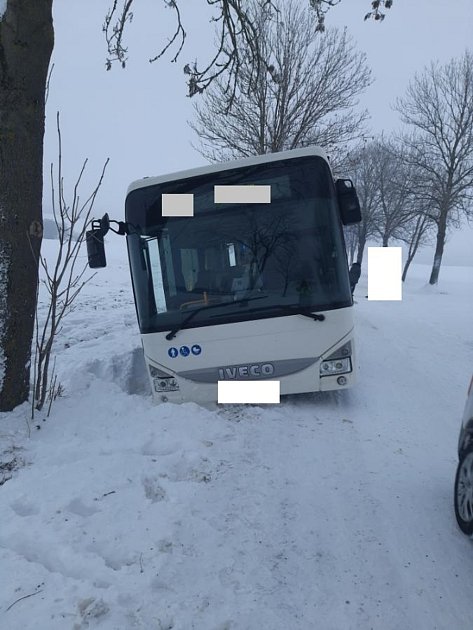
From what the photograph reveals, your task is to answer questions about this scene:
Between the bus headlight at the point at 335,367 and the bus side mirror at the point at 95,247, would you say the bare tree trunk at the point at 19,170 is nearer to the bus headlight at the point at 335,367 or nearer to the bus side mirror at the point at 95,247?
the bus side mirror at the point at 95,247

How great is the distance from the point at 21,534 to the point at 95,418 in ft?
5.71

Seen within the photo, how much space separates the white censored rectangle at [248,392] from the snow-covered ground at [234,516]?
0.12 meters

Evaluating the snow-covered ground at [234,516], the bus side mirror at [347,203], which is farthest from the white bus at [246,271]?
the snow-covered ground at [234,516]

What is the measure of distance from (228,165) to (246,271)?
1.16 m

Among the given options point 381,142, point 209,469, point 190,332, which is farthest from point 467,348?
point 381,142

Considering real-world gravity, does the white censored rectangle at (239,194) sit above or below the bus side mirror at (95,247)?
above

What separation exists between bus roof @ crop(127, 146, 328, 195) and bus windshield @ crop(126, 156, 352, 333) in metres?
0.05

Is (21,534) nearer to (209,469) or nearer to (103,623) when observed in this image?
(103,623)

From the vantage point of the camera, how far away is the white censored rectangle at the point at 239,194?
4.47m

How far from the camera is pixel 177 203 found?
4527mm

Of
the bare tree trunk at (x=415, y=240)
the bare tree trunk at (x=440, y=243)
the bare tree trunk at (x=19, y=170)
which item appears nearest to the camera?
the bare tree trunk at (x=19, y=170)

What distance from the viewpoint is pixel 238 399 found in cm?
463

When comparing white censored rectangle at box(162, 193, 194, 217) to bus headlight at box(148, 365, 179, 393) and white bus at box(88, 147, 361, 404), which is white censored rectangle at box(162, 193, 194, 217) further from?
bus headlight at box(148, 365, 179, 393)

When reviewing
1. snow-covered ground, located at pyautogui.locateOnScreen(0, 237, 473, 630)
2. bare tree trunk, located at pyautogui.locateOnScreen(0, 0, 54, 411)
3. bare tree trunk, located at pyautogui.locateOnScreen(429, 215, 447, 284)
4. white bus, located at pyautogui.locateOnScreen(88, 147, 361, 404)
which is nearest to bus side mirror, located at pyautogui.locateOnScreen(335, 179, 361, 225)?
white bus, located at pyautogui.locateOnScreen(88, 147, 361, 404)
